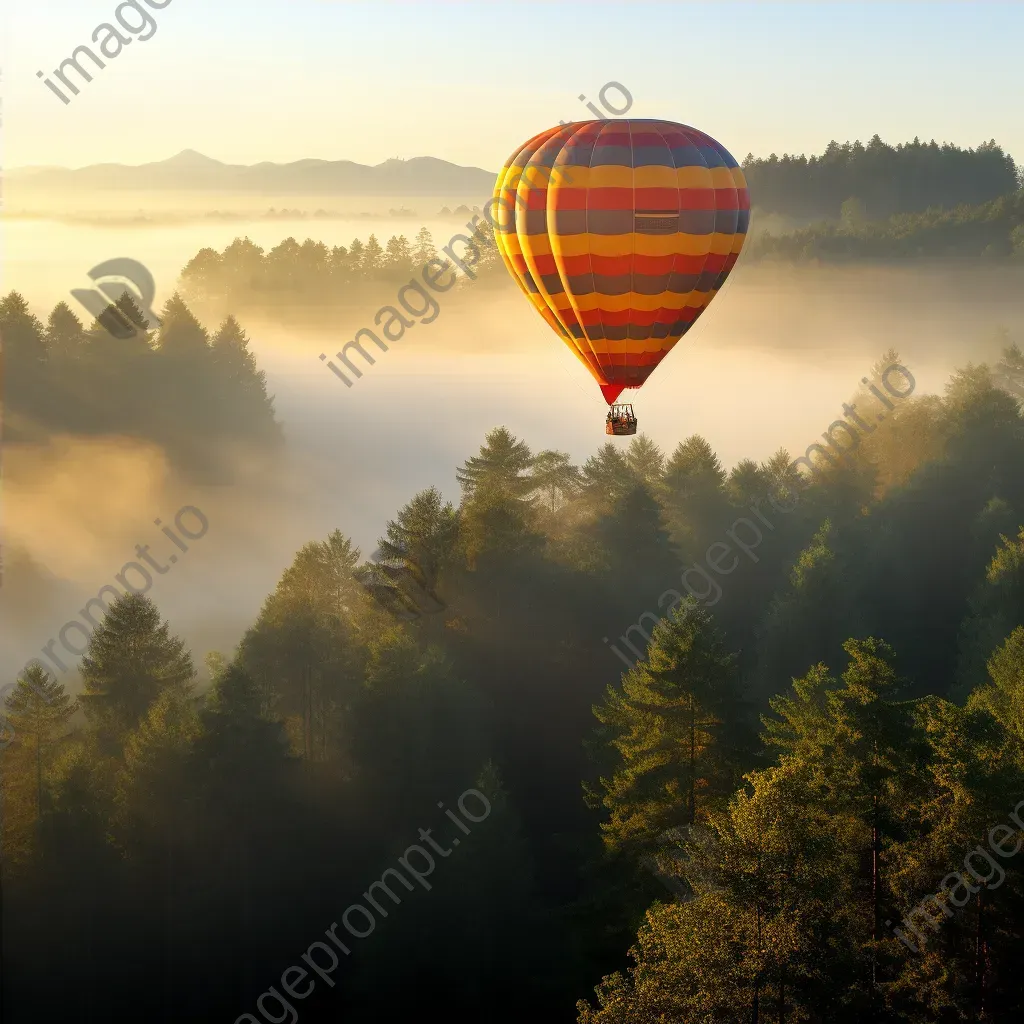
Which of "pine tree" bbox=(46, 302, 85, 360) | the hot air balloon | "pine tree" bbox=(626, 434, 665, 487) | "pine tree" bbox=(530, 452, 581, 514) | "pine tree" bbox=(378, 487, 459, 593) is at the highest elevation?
"pine tree" bbox=(626, 434, 665, 487)

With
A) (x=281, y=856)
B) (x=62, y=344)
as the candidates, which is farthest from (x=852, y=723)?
(x=62, y=344)

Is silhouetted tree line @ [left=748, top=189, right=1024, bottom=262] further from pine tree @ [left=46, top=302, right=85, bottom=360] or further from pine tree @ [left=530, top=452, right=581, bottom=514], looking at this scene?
pine tree @ [left=530, top=452, right=581, bottom=514]

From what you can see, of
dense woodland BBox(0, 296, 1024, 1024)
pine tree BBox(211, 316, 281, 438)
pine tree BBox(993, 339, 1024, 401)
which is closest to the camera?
dense woodland BBox(0, 296, 1024, 1024)

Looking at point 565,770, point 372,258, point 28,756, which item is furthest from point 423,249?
point 28,756

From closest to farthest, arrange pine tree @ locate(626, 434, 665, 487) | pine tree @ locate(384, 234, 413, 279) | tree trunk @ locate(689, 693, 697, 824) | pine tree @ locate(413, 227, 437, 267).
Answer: tree trunk @ locate(689, 693, 697, 824), pine tree @ locate(626, 434, 665, 487), pine tree @ locate(384, 234, 413, 279), pine tree @ locate(413, 227, 437, 267)

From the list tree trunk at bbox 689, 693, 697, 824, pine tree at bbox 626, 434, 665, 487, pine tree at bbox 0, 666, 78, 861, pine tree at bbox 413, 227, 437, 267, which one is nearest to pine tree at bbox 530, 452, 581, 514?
pine tree at bbox 626, 434, 665, 487

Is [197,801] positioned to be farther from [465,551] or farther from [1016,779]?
[1016,779]

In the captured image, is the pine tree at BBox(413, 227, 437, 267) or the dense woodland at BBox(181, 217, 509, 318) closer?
the dense woodland at BBox(181, 217, 509, 318)
